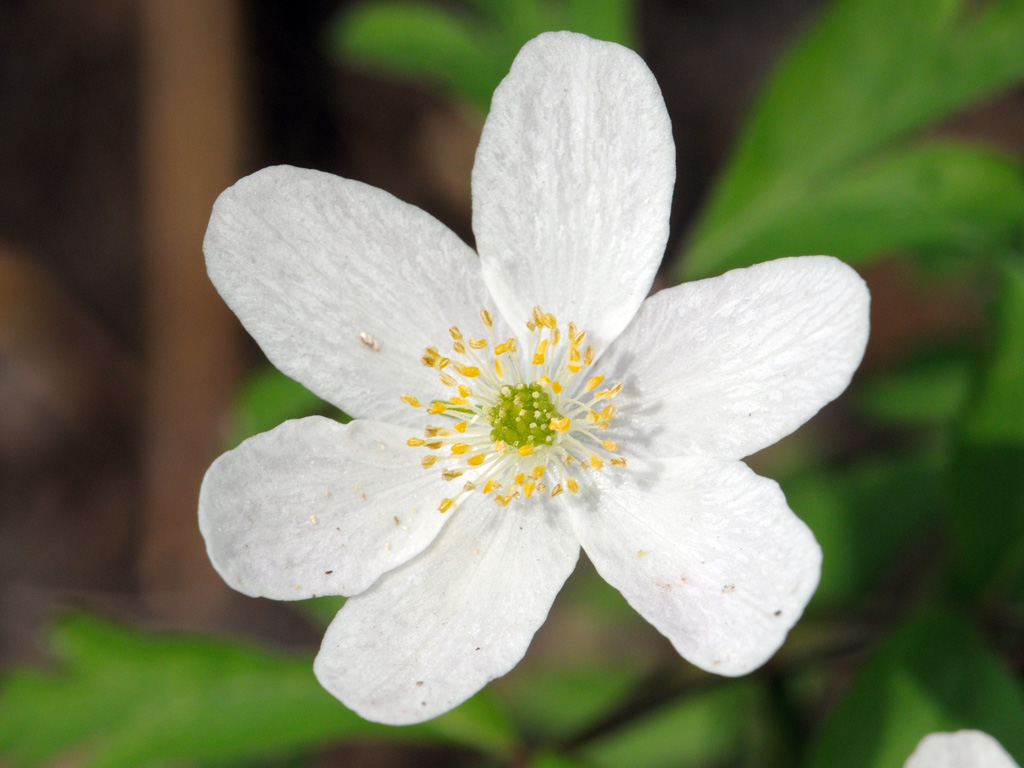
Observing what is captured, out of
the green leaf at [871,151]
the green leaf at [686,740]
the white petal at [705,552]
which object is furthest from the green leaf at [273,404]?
the green leaf at [686,740]

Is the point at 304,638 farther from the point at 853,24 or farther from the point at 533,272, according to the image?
the point at 853,24

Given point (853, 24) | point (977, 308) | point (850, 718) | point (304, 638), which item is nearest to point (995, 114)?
Result: point (977, 308)

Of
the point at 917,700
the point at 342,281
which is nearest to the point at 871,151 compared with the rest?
the point at 917,700

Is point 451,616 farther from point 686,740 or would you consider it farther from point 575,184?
point 686,740

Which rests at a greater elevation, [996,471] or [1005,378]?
[1005,378]

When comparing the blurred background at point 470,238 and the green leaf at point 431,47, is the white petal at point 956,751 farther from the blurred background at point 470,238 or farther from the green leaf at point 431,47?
the green leaf at point 431,47

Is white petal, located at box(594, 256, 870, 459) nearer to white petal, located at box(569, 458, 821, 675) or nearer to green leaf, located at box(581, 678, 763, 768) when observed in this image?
white petal, located at box(569, 458, 821, 675)
